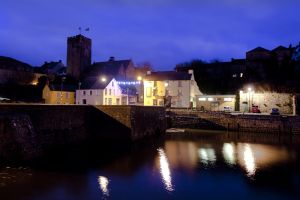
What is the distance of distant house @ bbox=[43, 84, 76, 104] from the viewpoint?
187ft

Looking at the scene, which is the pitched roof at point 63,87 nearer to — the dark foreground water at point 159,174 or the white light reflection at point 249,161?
the dark foreground water at point 159,174

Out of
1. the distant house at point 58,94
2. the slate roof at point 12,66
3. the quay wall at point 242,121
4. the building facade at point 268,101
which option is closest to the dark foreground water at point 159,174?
the quay wall at point 242,121

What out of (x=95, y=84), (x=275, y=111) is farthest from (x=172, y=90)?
(x=275, y=111)

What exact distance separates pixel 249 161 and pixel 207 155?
4.26m

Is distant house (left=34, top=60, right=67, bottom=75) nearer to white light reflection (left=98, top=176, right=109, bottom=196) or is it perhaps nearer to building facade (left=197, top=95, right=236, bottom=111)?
building facade (left=197, top=95, right=236, bottom=111)

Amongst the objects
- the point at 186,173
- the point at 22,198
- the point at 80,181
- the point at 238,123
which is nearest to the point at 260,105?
the point at 238,123

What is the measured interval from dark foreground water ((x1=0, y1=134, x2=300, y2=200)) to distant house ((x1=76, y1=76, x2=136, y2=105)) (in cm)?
2380

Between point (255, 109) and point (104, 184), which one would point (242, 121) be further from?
point (104, 184)

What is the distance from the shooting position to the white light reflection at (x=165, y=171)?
1887cm

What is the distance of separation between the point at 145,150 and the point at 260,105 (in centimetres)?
3260

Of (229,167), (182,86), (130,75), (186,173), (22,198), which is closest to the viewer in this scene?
(22,198)

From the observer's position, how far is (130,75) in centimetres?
7369

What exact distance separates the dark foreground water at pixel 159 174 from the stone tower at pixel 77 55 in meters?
46.2

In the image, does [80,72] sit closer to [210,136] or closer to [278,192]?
[210,136]
